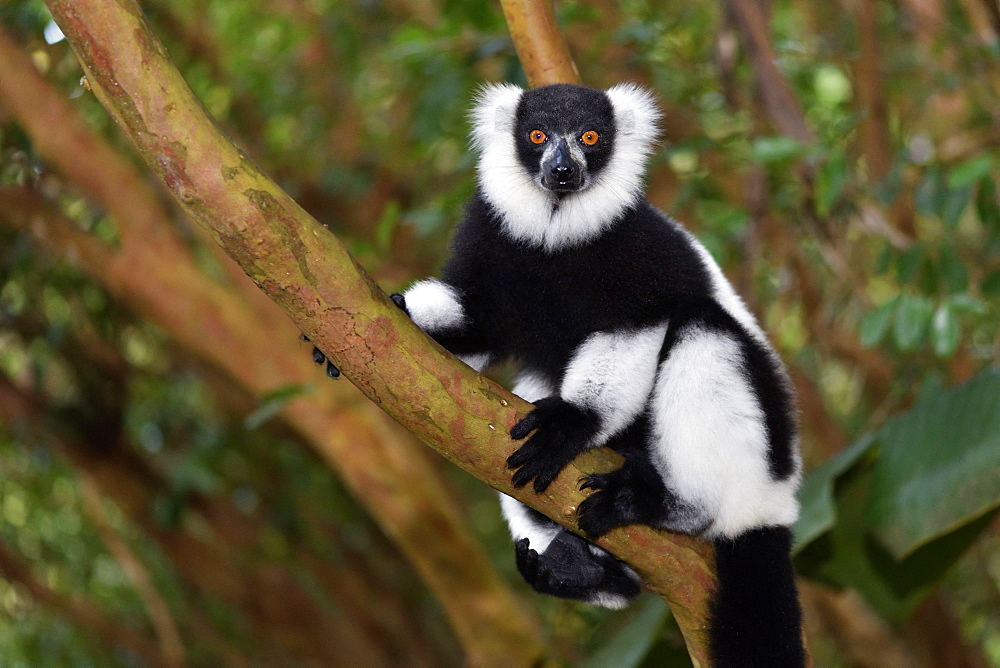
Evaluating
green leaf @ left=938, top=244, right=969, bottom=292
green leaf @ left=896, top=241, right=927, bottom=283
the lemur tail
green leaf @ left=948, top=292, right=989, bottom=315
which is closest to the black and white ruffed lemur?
the lemur tail

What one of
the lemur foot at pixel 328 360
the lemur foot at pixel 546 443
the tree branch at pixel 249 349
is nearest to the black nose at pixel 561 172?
the lemur foot at pixel 328 360

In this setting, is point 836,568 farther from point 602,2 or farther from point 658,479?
point 602,2

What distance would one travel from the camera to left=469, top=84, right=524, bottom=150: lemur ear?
9.82ft

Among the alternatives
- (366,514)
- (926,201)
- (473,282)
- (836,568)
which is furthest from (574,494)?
(366,514)

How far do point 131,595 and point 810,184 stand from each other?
513 centimetres

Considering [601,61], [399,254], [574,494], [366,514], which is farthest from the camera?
[366,514]

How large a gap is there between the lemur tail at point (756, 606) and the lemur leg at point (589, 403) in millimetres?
439

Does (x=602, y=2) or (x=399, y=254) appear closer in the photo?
(x=602, y=2)

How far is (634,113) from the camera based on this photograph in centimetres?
300

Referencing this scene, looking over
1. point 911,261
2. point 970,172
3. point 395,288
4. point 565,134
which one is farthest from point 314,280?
A: point 911,261

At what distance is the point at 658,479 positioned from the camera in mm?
2420

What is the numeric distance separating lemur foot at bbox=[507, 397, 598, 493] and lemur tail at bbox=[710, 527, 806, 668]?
523 mm

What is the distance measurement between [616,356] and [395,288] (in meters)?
1.64

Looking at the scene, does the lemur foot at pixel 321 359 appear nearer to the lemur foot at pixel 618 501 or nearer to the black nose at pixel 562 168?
the lemur foot at pixel 618 501
